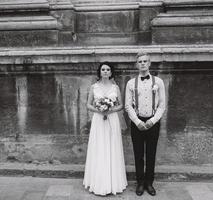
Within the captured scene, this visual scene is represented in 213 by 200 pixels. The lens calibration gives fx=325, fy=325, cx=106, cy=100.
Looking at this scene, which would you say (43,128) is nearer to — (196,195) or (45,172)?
(45,172)

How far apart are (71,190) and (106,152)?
0.82 m

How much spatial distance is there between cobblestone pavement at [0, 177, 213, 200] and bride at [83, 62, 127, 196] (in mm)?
193

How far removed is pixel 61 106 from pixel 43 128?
508 mm

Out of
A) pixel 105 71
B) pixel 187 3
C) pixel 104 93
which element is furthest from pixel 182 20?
pixel 104 93

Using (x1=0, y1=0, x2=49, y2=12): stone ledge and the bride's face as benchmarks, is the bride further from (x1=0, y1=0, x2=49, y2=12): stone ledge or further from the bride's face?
(x1=0, y1=0, x2=49, y2=12): stone ledge

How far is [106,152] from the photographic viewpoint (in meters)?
4.64

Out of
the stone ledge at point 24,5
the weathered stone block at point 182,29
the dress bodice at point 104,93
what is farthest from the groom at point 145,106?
the stone ledge at point 24,5

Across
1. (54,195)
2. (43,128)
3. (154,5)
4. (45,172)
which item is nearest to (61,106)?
(43,128)

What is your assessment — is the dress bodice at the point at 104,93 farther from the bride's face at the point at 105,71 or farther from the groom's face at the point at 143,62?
the groom's face at the point at 143,62

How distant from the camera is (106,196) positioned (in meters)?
4.66

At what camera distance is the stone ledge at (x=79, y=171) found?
5.19 metres

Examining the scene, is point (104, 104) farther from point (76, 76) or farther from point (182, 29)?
point (182, 29)

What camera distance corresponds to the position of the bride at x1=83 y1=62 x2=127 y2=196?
4.63m

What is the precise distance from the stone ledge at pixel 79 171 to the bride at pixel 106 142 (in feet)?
2.09
